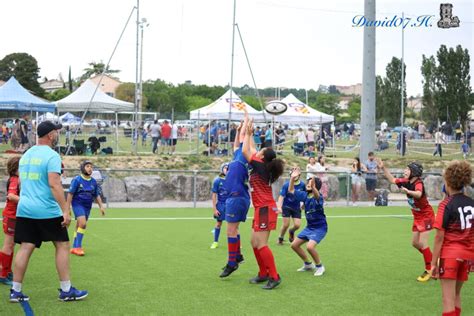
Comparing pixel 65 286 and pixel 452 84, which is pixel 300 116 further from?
pixel 65 286

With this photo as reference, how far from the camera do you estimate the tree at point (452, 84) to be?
56375 mm

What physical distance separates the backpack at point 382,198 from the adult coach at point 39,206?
17.4 m

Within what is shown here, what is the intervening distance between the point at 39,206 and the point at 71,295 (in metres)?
1.25

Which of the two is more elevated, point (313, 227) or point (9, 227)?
point (9, 227)

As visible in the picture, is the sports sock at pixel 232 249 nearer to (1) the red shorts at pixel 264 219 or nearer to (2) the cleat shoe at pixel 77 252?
(1) the red shorts at pixel 264 219

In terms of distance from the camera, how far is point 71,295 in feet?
27.3

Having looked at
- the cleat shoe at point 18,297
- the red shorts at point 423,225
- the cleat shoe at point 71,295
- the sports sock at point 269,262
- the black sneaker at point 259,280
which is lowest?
the black sneaker at point 259,280

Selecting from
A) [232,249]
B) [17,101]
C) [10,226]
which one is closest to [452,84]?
[17,101]

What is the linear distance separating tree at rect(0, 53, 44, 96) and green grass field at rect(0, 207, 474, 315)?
2874 inches

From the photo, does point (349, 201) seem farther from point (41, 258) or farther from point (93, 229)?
point (41, 258)

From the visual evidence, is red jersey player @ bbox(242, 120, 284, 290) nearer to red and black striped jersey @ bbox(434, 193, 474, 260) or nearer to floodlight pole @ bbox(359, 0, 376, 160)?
red and black striped jersey @ bbox(434, 193, 474, 260)

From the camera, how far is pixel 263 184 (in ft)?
31.1

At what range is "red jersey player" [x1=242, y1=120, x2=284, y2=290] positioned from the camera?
368 inches

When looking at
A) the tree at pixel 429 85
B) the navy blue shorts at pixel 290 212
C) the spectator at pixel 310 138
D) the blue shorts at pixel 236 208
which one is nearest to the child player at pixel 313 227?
the blue shorts at pixel 236 208
